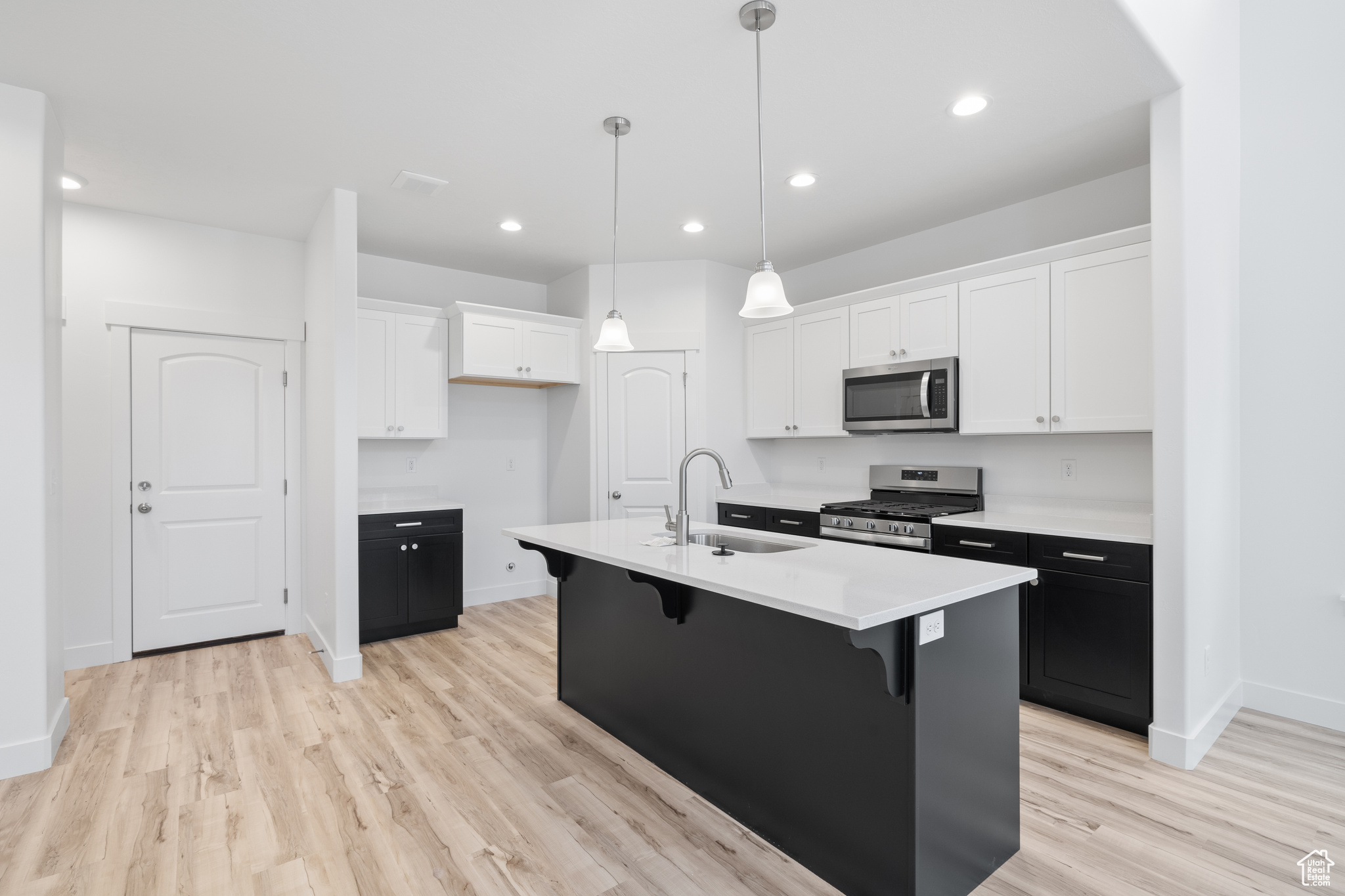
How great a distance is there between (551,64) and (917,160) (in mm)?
1779

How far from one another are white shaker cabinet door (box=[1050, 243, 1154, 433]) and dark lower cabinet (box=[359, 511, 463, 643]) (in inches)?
145

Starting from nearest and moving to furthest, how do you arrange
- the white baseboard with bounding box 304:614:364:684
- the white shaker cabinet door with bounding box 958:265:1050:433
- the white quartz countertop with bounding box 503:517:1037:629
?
the white quartz countertop with bounding box 503:517:1037:629 → the white shaker cabinet door with bounding box 958:265:1050:433 → the white baseboard with bounding box 304:614:364:684

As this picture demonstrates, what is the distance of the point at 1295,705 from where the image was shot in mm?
2932

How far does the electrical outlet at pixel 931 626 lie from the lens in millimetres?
1652

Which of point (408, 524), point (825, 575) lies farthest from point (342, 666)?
point (825, 575)

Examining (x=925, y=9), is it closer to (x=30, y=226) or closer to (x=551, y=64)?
(x=551, y=64)

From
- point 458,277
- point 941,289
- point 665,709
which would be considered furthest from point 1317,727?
point 458,277

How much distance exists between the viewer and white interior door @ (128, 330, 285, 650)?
12.8ft

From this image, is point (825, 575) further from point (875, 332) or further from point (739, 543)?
point (875, 332)

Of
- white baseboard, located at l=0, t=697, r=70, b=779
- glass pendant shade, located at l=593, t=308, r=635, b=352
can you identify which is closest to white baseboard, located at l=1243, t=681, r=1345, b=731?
glass pendant shade, located at l=593, t=308, r=635, b=352

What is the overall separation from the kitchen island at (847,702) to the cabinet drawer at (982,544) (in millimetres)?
1172

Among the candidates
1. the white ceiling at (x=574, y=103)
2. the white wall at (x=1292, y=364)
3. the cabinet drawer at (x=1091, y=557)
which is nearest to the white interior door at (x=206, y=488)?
the white ceiling at (x=574, y=103)

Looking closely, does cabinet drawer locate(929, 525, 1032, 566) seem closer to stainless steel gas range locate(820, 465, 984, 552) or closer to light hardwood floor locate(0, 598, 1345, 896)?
stainless steel gas range locate(820, 465, 984, 552)

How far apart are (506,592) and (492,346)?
198cm
